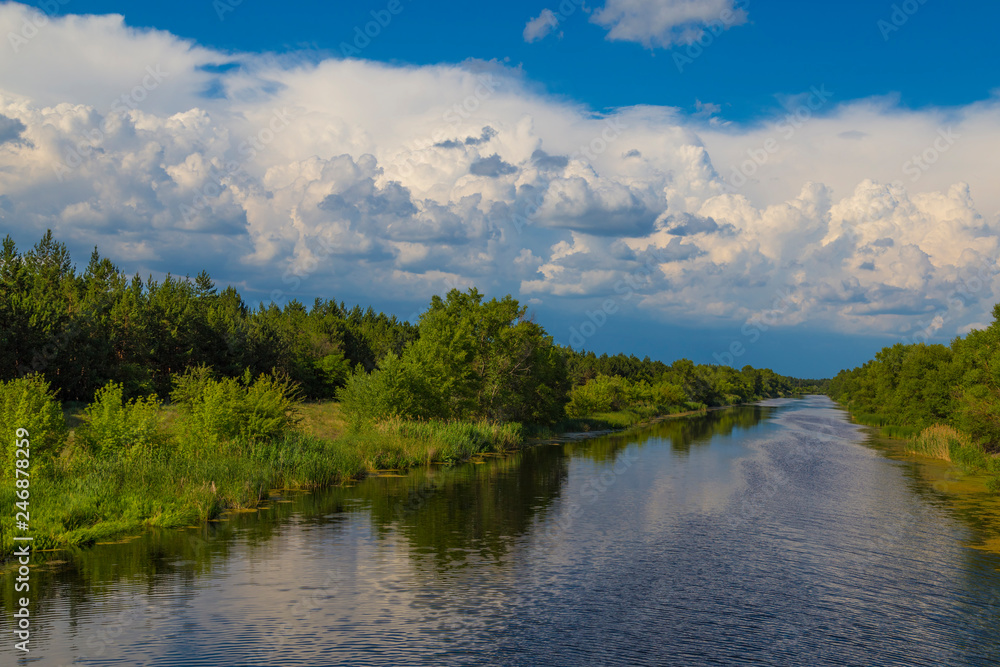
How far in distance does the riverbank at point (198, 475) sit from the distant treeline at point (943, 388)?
120ft

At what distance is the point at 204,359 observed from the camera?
70750 mm

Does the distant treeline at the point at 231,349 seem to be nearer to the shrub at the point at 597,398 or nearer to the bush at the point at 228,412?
the bush at the point at 228,412

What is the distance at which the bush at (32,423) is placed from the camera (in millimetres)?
25688

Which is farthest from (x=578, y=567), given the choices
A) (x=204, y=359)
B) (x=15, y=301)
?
(x=204, y=359)

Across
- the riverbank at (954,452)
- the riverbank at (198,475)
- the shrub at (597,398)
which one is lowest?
the riverbank at (954,452)

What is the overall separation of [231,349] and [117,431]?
147ft

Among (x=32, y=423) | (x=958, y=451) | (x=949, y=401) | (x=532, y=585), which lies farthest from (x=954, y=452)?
(x=32, y=423)

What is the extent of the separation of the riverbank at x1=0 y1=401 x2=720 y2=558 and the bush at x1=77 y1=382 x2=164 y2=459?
627mm

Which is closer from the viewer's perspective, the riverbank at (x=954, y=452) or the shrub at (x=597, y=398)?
the riverbank at (x=954, y=452)

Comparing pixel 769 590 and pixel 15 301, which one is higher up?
pixel 15 301

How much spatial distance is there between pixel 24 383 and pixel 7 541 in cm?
934

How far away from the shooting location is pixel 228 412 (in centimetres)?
3616

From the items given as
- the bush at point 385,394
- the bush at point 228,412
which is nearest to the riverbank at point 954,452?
the bush at point 385,394

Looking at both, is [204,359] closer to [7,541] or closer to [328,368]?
[328,368]
